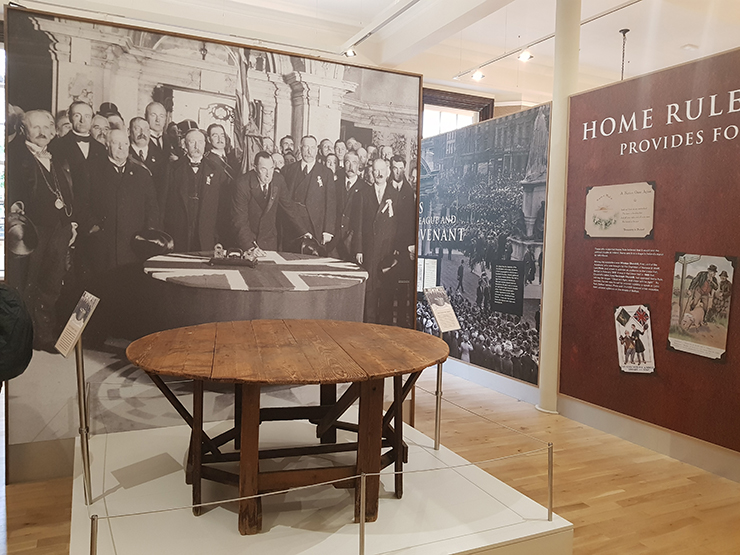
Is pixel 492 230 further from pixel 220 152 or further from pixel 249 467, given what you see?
pixel 249 467

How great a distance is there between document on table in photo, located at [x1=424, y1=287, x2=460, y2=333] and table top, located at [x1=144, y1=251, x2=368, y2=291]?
0.95 m

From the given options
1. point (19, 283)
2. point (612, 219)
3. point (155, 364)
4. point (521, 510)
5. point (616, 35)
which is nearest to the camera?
point (155, 364)

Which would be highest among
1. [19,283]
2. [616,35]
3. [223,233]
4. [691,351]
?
[616,35]

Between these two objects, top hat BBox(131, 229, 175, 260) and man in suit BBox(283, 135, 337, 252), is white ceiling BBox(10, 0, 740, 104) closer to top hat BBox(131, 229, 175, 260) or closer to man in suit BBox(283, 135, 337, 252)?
man in suit BBox(283, 135, 337, 252)

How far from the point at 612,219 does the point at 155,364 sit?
3344mm

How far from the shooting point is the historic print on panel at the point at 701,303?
3492 mm

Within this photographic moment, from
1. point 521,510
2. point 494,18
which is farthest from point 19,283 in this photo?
point 494,18

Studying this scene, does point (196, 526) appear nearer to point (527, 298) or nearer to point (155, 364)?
point (155, 364)

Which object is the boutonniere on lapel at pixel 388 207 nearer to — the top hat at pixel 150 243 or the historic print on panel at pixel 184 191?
the historic print on panel at pixel 184 191

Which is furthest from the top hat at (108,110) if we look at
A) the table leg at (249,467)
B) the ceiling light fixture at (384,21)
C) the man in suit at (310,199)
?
the ceiling light fixture at (384,21)

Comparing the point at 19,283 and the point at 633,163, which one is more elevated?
the point at 633,163

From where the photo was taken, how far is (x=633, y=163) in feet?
13.5

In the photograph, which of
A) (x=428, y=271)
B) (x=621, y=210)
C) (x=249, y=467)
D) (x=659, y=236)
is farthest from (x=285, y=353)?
(x=428, y=271)

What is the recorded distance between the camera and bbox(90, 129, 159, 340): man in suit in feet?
10.9
